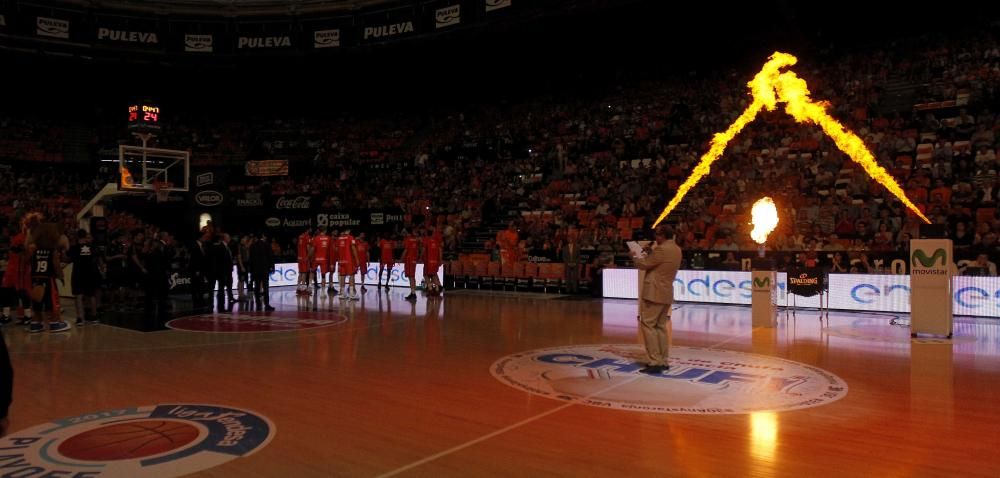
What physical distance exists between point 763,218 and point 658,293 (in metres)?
12.0

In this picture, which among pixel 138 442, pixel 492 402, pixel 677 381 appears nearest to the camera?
pixel 138 442

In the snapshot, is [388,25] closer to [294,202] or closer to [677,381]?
[294,202]

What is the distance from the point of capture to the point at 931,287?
419 inches

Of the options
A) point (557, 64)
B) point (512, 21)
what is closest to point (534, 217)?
point (512, 21)

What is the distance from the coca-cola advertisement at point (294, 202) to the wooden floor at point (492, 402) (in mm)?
15048

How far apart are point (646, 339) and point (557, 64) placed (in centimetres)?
2505

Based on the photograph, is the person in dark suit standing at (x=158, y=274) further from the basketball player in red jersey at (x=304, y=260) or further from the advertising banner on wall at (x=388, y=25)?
the advertising banner on wall at (x=388, y=25)

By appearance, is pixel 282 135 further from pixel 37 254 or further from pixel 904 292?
pixel 904 292

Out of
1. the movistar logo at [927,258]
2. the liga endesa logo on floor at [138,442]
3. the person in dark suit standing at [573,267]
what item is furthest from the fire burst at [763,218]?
the liga endesa logo on floor at [138,442]

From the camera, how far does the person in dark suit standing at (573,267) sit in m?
19.0

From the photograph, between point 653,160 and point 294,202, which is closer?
point 653,160

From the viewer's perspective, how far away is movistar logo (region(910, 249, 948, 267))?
1060 centimetres

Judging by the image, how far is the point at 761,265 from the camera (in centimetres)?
1249

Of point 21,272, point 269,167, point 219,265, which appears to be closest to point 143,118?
point 219,265
